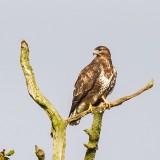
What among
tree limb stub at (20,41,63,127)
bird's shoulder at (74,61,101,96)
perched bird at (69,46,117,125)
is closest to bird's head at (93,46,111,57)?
perched bird at (69,46,117,125)

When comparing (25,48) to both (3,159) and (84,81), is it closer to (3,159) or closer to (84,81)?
(3,159)

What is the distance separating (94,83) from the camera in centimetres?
1691

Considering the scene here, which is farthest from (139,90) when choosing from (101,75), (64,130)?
(101,75)

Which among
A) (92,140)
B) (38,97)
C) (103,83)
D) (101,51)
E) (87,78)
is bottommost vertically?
(92,140)

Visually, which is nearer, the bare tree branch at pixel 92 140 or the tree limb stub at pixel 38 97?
the tree limb stub at pixel 38 97

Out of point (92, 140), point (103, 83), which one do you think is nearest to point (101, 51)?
point (103, 83)

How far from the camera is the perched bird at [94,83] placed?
16.5 metres

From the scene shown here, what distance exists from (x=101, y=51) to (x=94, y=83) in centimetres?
143

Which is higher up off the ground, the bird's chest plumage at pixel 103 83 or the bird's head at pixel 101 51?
the bird's head at pixel 101 51

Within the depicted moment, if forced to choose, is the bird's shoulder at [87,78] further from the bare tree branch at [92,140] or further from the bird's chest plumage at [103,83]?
the bare tree branch at [92,140]

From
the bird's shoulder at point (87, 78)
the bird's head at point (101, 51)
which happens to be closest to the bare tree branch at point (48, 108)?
the bird's shoulder at point (87, 78)

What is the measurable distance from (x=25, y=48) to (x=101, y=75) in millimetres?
7896

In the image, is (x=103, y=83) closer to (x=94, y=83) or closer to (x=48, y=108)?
(x=94, y=83)

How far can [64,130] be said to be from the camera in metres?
8.21
